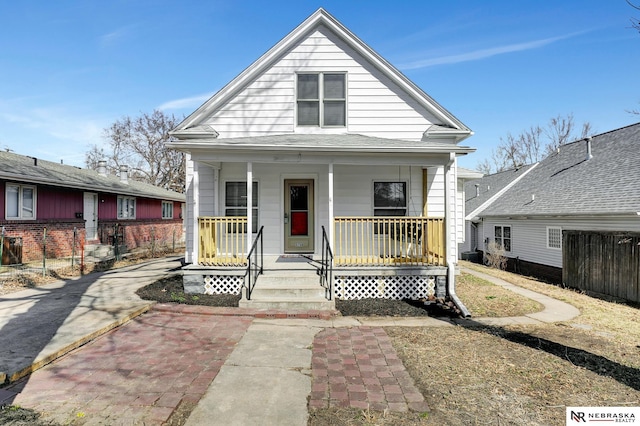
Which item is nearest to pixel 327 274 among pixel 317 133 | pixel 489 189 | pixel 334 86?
pixel 317 133

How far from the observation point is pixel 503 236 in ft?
65.4

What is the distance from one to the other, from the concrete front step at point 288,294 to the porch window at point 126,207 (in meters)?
15.3

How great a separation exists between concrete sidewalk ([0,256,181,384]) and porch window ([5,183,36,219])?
17.4ft

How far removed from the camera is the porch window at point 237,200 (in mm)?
9297

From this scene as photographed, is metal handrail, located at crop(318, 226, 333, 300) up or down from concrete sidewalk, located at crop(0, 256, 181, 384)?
up

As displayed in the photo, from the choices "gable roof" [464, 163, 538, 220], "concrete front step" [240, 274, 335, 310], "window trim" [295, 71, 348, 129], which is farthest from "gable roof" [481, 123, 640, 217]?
"concrete front step" [240, 274, 335, 310]

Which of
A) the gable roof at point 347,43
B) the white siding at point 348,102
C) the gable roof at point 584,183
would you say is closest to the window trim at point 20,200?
the gable roof at point 347,43

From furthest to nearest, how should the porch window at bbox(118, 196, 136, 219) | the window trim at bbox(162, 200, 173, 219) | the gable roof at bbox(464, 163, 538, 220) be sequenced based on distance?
the window trim at bbox(162, 200, 173, 219) → the gable roof at bbox(464, 163, 538, 220) → the porch window at bbox(118, 196, 136, 219)

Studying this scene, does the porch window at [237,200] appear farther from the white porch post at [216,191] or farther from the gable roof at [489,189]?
the gable roof at [489,189]

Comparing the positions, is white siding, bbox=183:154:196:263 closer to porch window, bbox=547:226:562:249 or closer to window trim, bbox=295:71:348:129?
window trim, bbox=295:71:348:129

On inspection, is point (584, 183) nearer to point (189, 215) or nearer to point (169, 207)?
point (189, 215)

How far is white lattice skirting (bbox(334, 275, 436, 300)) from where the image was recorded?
7650mm

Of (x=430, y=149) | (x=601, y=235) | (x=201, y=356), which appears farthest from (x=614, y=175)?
(x=201, y=356)

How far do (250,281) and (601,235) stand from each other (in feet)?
41.1
